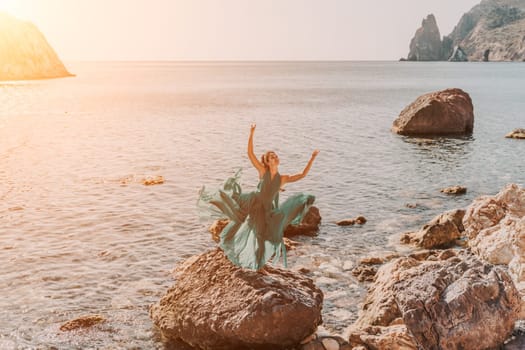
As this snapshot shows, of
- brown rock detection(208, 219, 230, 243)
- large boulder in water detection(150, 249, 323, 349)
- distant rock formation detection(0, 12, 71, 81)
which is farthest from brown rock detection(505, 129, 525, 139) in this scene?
distant rock formation detection(0, 12, 71, 81)

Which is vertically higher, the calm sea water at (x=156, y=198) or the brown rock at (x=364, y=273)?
the brown rock at (x=364, y=273)

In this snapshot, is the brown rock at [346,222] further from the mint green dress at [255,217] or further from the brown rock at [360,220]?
the mint green dress at [255,217]

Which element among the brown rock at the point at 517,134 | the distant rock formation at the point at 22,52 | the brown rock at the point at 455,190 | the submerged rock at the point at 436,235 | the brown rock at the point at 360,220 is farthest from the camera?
the distant rock formation at the point at 22,52

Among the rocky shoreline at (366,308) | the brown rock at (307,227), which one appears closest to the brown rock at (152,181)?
the brown rock at (307,227)

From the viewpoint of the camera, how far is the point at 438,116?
44656 millimetres

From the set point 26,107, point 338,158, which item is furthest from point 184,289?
point 26,107

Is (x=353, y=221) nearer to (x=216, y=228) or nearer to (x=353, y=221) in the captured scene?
(x=353, y=221)

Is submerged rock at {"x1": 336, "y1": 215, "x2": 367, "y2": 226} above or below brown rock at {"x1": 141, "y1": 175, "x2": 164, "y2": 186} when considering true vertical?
above

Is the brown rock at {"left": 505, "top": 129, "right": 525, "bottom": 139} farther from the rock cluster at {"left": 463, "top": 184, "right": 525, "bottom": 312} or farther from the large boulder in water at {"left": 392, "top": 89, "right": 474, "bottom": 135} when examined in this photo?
the rock cluster at {"left": 463, "top": 184, "right": 525, "bottom": 312}

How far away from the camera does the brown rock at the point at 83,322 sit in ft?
41.2

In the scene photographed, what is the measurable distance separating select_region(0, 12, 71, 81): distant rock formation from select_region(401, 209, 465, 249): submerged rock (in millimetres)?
140713

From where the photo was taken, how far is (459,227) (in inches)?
759

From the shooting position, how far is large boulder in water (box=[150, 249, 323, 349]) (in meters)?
11.0

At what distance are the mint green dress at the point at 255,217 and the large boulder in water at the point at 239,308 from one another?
1.33 ft
